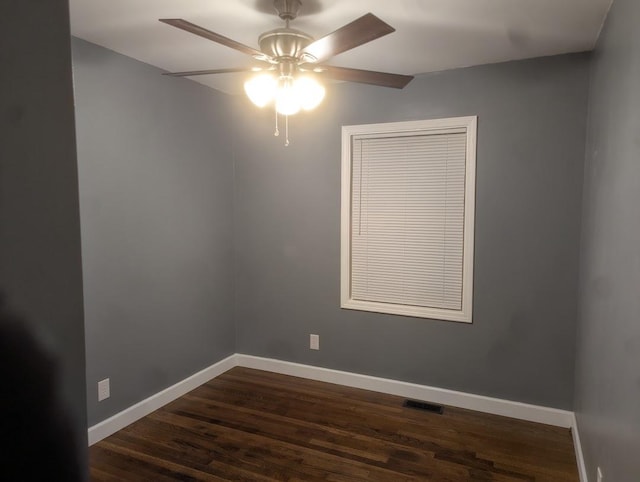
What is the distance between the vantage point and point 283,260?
376cm

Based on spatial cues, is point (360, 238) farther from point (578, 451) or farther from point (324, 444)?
point (578, 451)

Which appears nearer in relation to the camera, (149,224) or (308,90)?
(308,90)

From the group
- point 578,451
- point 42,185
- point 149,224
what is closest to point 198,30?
A: point 42,185

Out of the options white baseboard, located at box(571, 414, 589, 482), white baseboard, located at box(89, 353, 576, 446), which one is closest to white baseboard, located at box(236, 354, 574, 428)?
white baseboard, located at box(89, 353, 576, 446)

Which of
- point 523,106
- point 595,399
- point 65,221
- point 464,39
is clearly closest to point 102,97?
point 464,39

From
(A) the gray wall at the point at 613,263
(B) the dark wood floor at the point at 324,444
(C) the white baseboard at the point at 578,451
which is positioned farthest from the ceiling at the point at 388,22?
(B) the dark wood floor at the point at 324,444

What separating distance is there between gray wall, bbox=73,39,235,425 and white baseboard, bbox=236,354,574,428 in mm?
524

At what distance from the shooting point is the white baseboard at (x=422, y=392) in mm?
2953

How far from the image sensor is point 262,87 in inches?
85.2

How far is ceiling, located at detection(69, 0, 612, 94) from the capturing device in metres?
2.10

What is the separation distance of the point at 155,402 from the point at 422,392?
6.62 ft

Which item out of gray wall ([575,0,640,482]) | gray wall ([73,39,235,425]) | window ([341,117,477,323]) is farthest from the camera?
window ([341,117,477,323])

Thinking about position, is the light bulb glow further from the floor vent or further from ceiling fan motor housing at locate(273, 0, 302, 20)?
the floor vent

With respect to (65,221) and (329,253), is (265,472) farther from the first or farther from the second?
(65,221)
